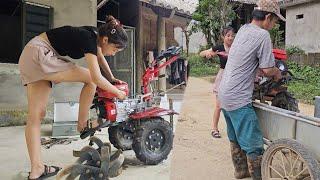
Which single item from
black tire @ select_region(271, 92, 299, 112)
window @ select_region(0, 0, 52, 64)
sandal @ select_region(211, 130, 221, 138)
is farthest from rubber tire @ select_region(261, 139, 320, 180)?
window @ select_region(0, 0, 52, 64)

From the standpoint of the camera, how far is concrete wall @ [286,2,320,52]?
16.5 meters

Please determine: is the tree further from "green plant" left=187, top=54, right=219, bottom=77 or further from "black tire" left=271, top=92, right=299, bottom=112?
"black tire" left=271, top=92, right=299, bottom=112

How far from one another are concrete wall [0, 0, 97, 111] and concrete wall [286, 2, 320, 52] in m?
12.0

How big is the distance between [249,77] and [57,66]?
5.41 ft

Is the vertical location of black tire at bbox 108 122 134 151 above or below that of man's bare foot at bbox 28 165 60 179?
above

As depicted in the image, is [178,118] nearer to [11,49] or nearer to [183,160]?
[183,160]

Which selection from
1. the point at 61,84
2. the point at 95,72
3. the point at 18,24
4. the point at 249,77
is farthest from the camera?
the point at 18,24

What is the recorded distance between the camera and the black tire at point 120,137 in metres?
4.40

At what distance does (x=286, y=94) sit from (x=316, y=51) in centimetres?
1303

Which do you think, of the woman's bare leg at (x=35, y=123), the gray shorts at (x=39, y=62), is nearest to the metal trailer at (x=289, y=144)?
the gray shorts at (x=39, y=62)

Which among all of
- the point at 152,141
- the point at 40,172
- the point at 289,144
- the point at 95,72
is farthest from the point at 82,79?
the point at 289,144

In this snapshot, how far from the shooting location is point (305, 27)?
17.2 m

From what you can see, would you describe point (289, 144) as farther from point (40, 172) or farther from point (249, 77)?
point (40, 172)

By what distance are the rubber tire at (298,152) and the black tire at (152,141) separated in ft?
3.98
